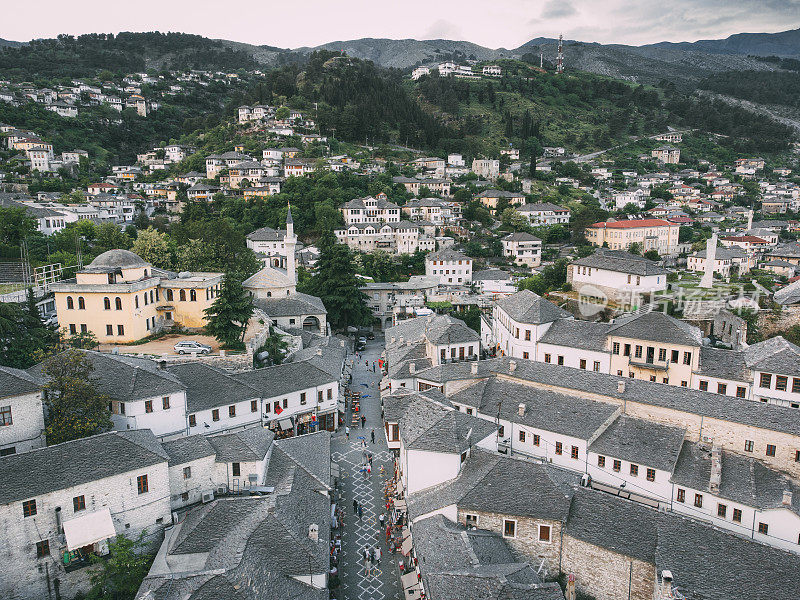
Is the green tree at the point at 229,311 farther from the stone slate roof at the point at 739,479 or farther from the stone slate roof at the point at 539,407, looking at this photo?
the stone slate roof at the point at 739,479

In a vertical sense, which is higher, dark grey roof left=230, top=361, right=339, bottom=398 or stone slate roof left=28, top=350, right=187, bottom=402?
stone slate roof left=28, top=350, right=187, bottom=402

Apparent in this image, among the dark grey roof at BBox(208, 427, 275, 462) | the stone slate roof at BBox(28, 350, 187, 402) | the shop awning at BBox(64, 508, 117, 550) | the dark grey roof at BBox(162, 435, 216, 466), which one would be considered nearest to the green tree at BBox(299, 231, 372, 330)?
the stone slate roof at BBox(28, 350, 187, 402)

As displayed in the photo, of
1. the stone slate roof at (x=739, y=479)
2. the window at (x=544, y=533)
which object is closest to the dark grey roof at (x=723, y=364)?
the stone slate roof at (x=739, y=479)

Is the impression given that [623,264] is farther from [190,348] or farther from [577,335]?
[190,348]

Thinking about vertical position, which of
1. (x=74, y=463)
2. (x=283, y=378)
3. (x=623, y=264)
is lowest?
(x=283, y=378)

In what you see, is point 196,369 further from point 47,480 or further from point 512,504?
point 512,504

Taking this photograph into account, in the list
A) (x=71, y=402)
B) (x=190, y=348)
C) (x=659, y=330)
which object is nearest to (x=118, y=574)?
(x=71, y=402)

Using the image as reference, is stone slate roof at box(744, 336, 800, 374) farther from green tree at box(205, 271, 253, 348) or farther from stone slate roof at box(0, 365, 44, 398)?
stone slate roof at box(0, 365, 44, 398)

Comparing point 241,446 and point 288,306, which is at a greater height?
point 288,306
